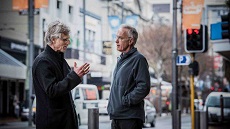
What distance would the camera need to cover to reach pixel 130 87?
5.77 m

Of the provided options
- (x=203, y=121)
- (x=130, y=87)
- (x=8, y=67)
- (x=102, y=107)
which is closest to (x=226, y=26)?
(x=203, y=121)

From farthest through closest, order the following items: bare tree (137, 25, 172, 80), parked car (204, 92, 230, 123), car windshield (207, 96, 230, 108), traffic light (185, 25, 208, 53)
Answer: bare tree (137, 25, 172, 80) < car windshield (207, 96, 230, 108) < parked car (204, 92, 230, 123) < traffic light (185, 25, 208, 53)

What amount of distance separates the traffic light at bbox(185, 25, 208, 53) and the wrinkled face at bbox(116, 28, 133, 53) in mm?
9956

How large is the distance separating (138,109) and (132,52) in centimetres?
55

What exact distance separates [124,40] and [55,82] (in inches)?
55.7

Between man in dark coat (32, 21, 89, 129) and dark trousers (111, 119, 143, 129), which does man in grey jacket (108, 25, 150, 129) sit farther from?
man in dark coat (32, 21, 89, 129)

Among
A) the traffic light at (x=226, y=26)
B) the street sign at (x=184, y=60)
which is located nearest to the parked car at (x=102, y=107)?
the traffic light at (x=226, y=26)

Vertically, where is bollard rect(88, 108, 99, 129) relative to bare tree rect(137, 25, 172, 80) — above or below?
below

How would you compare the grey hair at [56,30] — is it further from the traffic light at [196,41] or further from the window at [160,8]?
the window at [160,8]

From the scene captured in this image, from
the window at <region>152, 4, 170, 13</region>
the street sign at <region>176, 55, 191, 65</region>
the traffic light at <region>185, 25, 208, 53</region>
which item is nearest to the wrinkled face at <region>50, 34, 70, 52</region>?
the traffic light at <region>185, 25, 208, 53</region>

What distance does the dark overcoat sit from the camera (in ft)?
15.1

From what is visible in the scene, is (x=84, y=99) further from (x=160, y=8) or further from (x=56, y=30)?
(x=160, y=8)

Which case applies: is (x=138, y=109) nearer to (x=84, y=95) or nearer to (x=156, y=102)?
(x=84, y=95)

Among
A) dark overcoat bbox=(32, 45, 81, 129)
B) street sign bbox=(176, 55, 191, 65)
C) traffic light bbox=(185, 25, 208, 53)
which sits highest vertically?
traffic light bbox=(185, 25, 208, 53)
